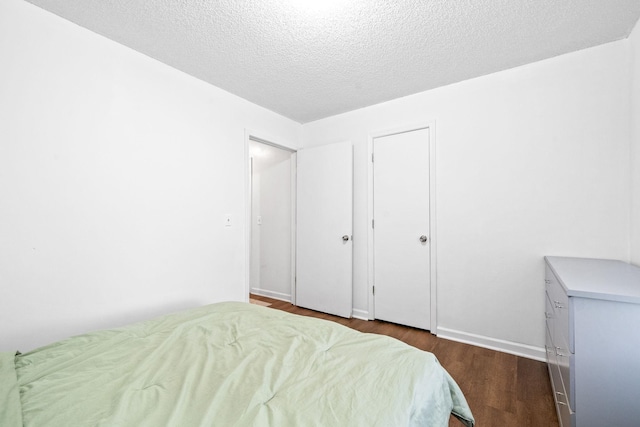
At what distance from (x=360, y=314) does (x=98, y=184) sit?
109 inches

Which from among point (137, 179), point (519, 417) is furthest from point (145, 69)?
point (519, 417)

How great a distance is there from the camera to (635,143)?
1866 millimetres

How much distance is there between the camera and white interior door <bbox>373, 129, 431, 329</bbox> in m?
2.79

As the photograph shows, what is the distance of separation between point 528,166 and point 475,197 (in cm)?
46

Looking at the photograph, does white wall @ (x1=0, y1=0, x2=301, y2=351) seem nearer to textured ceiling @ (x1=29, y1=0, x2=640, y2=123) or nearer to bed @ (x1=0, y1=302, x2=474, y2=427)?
textured ceiling @ (x1=29, y1=0, x2=640, y2=123)

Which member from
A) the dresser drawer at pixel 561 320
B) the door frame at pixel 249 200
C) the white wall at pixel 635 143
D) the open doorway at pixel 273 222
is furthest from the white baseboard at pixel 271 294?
the white wall at pixel 635 143

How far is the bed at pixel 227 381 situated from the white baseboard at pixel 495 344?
1615 mm

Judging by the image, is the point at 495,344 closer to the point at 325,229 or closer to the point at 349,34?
the point at 325,229

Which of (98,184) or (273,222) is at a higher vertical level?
(98,184)

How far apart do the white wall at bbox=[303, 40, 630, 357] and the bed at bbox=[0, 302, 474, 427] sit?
1.62m

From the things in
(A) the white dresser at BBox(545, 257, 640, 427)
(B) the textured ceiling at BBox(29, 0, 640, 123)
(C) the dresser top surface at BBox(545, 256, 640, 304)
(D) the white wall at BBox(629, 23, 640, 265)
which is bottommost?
(A) the white dresser at BBox(545, 257, 640, 427)

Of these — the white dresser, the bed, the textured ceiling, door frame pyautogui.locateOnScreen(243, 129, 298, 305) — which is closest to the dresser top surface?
the white dresser

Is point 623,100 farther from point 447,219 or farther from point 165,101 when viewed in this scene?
point 165,101

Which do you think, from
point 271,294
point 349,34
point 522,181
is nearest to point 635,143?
point 522,181
